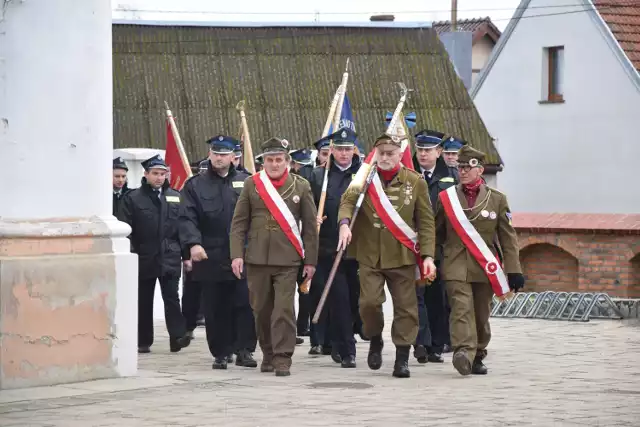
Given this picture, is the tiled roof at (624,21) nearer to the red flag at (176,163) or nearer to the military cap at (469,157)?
the red flag at (176,163)

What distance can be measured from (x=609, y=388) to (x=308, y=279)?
2662 millimetres

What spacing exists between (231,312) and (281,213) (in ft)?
4.33

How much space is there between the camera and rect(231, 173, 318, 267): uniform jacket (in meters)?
13.4

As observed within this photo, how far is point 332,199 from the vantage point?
48.6 feet

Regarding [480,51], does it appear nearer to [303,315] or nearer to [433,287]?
[303,315]

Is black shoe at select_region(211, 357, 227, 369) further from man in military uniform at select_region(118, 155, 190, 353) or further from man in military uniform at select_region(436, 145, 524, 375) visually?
man in military uniform at select_region(436, 145, 524, 375)

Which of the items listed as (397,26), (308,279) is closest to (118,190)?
(308,279)

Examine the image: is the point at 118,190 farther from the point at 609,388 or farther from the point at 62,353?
the point at 609,388

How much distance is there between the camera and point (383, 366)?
1407 centimetres

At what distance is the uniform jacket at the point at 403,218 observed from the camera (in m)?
13.2

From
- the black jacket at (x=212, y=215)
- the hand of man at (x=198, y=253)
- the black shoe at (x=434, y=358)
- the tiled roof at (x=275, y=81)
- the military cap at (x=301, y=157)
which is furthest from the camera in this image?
the tiled roof at (x=275, y=81)

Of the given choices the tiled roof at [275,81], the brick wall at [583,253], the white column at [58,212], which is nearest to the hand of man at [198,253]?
the white column at [58,212]

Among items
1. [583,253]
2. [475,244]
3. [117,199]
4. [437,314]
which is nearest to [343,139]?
[437,314]

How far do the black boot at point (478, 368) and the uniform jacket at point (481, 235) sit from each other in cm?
65
